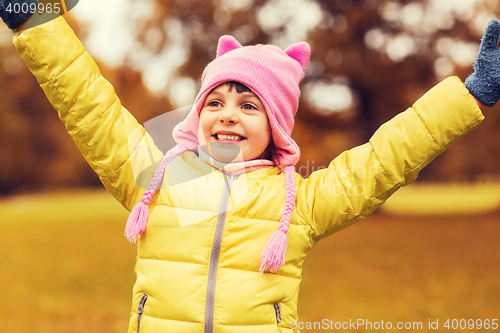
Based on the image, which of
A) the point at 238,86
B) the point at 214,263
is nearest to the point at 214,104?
the point at 238,86

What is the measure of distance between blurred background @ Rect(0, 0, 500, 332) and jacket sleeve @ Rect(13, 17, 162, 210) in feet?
3.56

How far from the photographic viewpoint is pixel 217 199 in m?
1.83

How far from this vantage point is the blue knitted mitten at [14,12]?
1653mm

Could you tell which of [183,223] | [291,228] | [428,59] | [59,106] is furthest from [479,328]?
[428,59]

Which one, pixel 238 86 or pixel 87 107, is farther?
pixel 238 86

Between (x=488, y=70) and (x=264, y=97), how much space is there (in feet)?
2.82

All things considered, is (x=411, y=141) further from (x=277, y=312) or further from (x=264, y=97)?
(x=277, y=312)

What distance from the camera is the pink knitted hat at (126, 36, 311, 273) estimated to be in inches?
71.3

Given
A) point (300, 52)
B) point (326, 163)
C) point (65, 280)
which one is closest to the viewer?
point (300, 52)

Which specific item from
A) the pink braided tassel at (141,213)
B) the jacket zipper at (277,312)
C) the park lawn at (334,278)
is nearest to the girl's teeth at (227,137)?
the pink braided tassel at (141,213)

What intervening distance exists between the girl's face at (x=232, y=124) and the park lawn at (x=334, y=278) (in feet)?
10.6

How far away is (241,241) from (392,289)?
473 cm

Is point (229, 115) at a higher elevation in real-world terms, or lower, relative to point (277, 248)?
higher

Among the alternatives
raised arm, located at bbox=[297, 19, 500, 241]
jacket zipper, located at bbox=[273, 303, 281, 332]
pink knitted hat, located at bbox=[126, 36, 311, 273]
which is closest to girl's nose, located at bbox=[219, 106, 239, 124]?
pink knitted hat, located at bbox=[126, 36, 311, 273]
